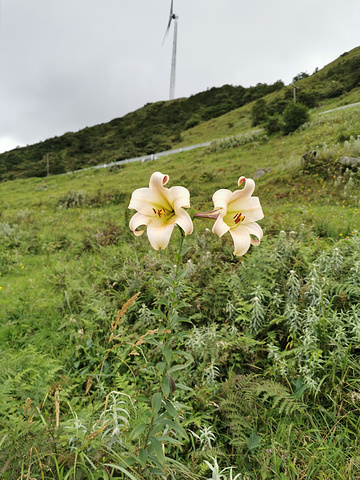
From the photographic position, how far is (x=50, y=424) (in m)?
1.72

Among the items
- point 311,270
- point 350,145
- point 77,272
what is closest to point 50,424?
point 311,270

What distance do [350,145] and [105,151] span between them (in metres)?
35.9

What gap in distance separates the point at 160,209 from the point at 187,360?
1.83 meters

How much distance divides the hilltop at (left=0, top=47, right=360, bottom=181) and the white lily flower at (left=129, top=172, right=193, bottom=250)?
2663cm

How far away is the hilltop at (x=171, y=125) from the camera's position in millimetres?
27812

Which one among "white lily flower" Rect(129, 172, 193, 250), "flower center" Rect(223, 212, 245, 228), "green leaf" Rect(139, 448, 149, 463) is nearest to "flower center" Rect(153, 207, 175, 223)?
"white lily flower" Rect(129, 172, 193, 250)

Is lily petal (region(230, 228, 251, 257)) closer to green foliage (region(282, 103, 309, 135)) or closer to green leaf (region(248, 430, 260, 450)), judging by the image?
green leaf (region(248, 430, 260, 450))

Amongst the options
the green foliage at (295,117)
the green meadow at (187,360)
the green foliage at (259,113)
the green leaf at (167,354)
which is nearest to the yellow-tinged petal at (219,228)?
the green meadow at (187,360)

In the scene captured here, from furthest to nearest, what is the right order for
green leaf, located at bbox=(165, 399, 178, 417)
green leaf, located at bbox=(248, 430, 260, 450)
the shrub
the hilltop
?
1. the hilltop
2. the shrub
3. green leaf, located at bbox=(248, 430, 260, 450)
4. green leaf, located at bbox=(165, 399, 178, 417)

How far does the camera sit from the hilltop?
91.2ft

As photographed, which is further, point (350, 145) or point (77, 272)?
point (350, 145)

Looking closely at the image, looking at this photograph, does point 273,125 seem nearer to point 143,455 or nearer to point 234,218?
point 234,218

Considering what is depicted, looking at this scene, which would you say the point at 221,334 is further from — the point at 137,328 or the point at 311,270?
the point at 311,270

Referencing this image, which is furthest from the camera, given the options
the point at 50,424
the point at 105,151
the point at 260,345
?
the point at 105,151
